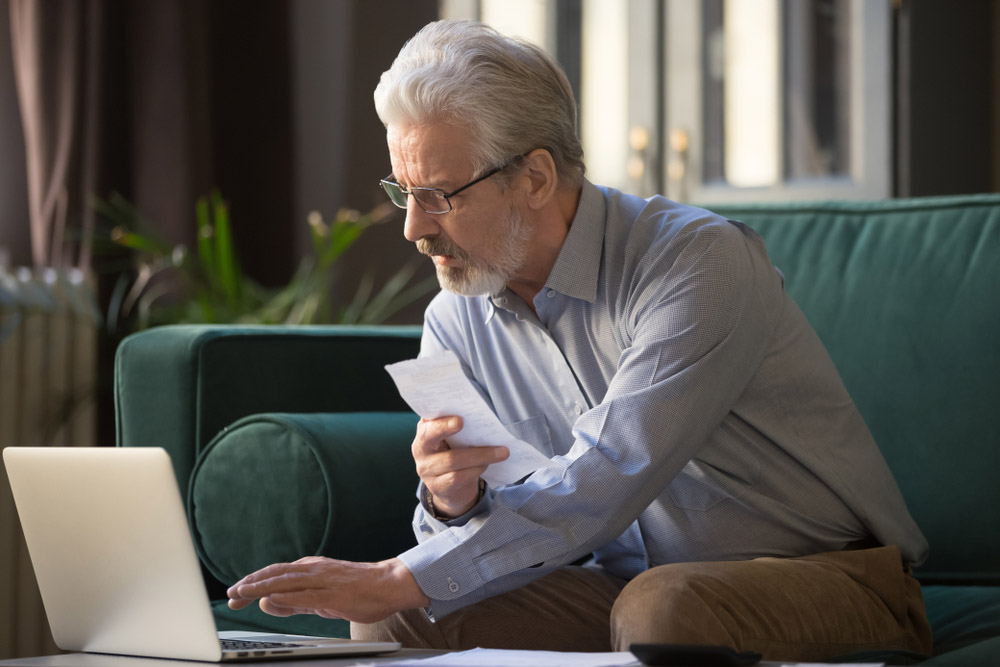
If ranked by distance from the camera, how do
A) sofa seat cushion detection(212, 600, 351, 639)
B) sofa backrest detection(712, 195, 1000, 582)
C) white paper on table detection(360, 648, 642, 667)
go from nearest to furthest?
white paper on table detection(360, 648, 642, 667), sofa seat cushion detection(212, 600, 351, 639), sofa backrest detection(712, 195, 1000, 582)

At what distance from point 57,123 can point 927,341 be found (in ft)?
6.75

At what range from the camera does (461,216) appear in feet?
4.56

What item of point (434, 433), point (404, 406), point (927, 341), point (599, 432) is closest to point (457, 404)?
point (434, 433)

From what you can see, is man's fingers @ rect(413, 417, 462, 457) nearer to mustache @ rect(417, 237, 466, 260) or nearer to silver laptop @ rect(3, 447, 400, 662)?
silver laptop @ rect(3, 447, 400, 662)

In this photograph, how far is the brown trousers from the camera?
3.38 feet

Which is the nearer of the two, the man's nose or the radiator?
the man's nose

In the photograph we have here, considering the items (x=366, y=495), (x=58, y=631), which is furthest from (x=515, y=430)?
(x=58, y=631)

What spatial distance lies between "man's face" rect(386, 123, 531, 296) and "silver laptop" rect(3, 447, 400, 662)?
51cm

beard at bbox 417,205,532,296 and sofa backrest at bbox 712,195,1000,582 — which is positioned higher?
beard at bbox 417,205,532,296

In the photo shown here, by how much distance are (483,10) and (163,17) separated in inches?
34.5

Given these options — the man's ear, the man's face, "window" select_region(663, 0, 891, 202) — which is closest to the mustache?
the man's face

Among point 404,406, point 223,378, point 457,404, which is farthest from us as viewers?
point 404,406

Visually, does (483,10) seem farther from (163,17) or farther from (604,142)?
(163,17)

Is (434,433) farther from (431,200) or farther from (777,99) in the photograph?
(777,99)
